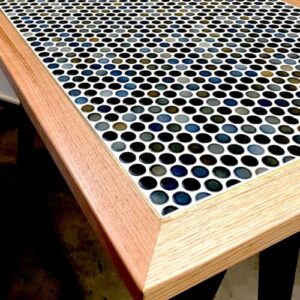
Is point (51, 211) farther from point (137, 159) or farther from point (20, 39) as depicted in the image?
point (137, 159)

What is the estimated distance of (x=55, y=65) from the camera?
581mm

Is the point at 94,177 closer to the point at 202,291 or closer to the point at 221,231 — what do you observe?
the point at 221,231

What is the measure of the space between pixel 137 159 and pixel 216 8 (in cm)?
49

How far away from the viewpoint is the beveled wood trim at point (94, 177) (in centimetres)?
33

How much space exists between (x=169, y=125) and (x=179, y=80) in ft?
0.36

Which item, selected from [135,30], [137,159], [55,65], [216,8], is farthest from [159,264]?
[216,8]

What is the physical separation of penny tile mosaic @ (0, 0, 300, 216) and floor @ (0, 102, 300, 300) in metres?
0.72

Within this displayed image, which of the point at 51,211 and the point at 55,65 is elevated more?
the point at 55,65

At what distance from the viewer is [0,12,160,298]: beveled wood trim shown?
0.33 metres

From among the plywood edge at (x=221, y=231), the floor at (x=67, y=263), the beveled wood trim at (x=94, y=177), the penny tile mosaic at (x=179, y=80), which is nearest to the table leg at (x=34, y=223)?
the floor at (x=67, y=263)

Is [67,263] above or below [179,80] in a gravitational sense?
below

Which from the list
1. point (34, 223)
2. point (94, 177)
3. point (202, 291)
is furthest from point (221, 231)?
point (34, 223)

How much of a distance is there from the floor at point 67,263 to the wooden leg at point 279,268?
0.51 metres

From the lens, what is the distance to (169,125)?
0.46 m
